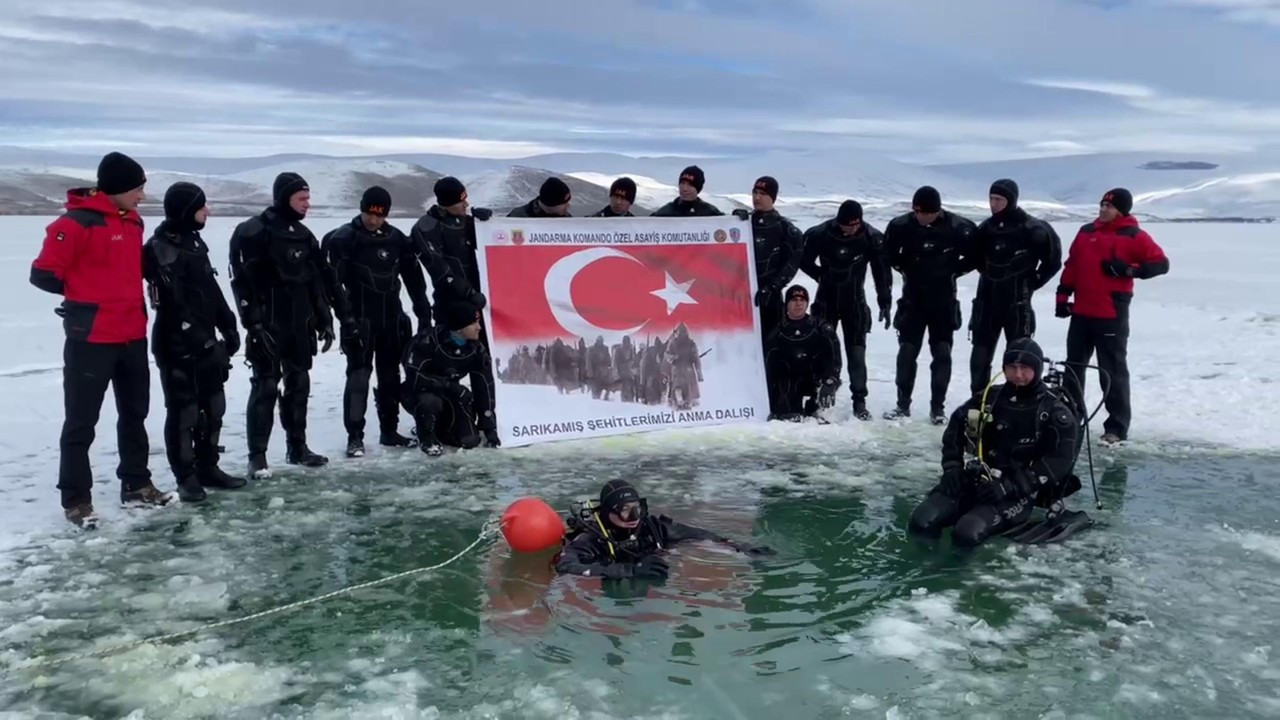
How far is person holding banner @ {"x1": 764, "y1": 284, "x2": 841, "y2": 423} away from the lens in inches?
363

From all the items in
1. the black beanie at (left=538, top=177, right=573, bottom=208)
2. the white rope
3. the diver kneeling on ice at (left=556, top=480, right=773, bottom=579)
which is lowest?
the white rope

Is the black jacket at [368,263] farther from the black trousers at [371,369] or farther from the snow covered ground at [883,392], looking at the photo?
the snow covered ground at [883,392]

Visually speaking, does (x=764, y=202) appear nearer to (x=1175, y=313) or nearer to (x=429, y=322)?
(x=429, y=322)

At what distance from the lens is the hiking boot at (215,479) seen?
7109mm

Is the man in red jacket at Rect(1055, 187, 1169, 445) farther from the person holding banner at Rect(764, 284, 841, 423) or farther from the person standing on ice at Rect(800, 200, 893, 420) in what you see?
the person holding banner at Rect(764, 284, 841, 423)

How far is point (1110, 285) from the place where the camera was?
28.1 ft

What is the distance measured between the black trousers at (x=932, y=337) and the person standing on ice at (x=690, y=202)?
6.45ft

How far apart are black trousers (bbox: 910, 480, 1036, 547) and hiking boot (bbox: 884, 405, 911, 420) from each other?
3191 mm

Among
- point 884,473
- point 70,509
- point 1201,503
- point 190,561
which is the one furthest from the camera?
point 884,473

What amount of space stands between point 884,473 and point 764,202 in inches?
112

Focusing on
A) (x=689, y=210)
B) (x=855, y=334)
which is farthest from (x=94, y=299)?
(x=855, y=334)

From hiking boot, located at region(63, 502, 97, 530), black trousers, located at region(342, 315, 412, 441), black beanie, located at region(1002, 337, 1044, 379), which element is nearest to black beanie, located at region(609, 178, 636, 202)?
black trousers, located at region(342, 315, 412, 441)

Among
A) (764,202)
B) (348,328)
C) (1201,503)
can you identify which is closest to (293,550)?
(348,328)

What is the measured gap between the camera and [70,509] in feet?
20.4
